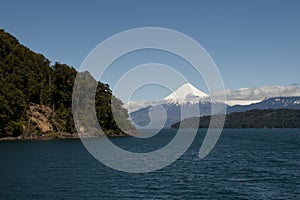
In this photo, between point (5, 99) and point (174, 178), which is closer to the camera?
point (174, 178)

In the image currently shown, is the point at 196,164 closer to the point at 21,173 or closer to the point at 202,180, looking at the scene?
the point at 202,180

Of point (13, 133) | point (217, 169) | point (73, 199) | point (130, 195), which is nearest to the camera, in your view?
point (73, 199)

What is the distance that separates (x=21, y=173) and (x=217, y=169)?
42568 millimetres

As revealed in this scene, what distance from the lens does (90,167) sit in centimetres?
8844

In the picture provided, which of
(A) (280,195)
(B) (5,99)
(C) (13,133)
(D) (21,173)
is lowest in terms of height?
(A) (280,195)

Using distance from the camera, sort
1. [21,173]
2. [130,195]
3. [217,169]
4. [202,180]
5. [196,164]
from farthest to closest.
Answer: [196,164]
[217,169]
[21,173]
[202,180]
[130,195]

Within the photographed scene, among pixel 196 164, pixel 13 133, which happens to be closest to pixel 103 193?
pixel 196 164

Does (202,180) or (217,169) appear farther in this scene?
(217,169)

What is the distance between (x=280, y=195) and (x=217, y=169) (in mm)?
28450

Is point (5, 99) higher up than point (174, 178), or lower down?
higher up

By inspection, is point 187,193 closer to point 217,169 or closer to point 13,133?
point 217,169

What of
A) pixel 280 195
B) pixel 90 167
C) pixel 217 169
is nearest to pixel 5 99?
pixel 90 167

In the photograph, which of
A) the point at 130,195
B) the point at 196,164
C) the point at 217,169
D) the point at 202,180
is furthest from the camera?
the point at 196,164

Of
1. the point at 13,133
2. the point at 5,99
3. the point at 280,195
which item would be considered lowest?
the point at 280,195
